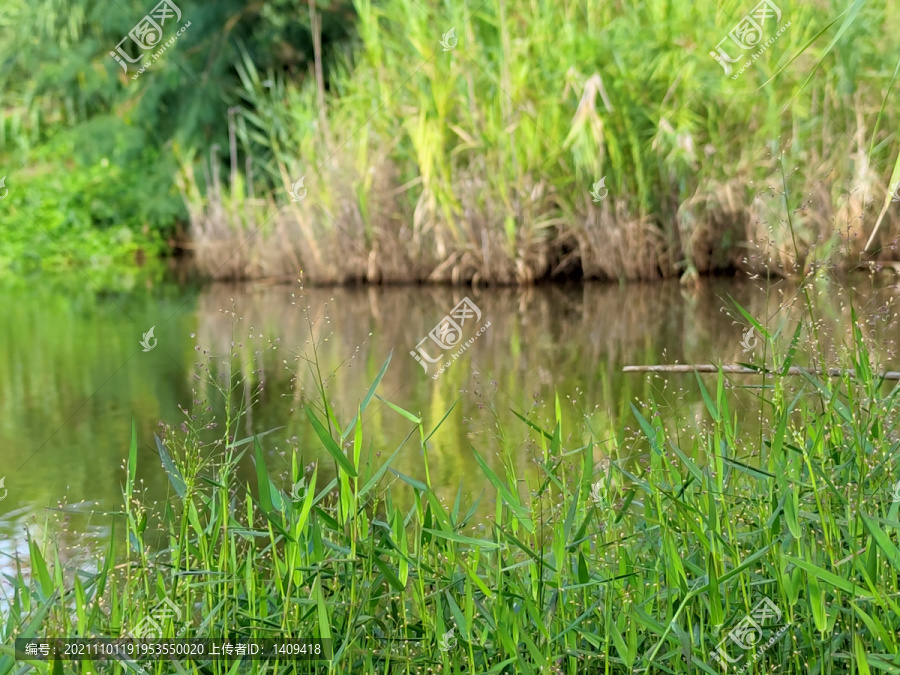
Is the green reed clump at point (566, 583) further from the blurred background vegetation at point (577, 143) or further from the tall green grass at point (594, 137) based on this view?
the tall green grass at point (594, 137)

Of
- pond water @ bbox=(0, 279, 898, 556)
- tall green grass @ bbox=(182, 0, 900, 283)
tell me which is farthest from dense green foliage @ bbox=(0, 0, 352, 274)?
tall green grass @ bbox=(182, 0, 900, 283)

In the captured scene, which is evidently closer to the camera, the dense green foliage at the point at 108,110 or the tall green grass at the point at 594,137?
the tall green grass at the point at 594,137

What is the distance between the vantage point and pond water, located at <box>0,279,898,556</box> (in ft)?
7.61

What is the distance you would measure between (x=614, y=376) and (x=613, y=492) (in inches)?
68.5

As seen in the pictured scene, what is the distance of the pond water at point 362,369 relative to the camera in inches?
91.3

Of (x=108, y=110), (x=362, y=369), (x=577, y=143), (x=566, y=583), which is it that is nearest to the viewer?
(x=566, y=583)

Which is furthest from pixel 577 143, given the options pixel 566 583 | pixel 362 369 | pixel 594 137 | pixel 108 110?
pixel 108 110

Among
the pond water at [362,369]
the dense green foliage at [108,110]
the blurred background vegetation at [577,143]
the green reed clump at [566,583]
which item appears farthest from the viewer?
the dense green foliage at [108,110]

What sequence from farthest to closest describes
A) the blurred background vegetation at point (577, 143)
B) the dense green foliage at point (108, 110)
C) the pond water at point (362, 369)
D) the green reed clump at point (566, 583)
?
the dense green foliage at point (108, 110)
the blurred background vegetation at point (577, 143)
the pond water at point (362, 369)
the green reed clump at point (566, 583)

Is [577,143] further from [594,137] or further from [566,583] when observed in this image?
[566,583]

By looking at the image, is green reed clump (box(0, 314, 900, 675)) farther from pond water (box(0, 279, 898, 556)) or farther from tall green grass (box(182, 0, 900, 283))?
tall green grass (box(182, 0, 900, 283))

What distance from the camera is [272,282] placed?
7.34 metres

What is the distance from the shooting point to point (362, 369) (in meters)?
4.05

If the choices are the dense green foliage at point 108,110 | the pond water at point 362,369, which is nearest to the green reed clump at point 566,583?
the pond water at point 362,369
